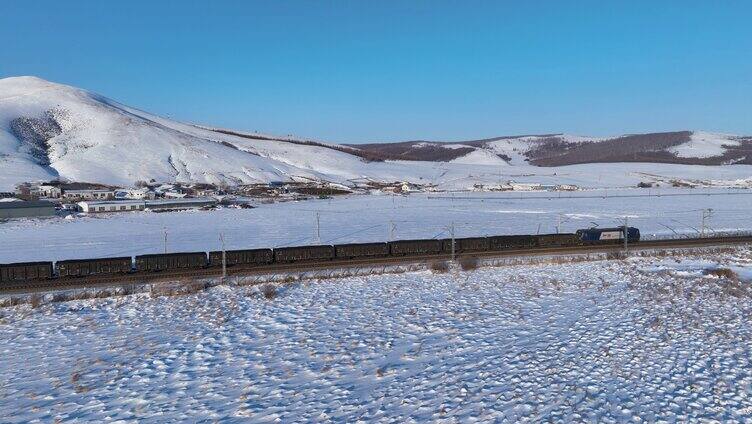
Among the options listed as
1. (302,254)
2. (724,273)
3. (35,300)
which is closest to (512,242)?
(724,273)

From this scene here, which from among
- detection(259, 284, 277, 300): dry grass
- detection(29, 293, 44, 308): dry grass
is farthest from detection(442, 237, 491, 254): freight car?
detection(29, 293, 44, 308): dry grass

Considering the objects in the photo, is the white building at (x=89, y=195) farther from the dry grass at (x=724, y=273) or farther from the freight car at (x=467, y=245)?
the dry grass at (x=724, y=273)

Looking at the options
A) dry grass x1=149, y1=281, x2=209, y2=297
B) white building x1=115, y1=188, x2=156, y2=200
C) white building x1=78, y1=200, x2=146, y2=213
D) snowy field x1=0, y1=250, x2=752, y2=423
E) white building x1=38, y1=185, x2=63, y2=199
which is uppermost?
white building x1=38, y1=185, x2=63, y2=199

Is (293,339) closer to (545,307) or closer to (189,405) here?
(189,405)

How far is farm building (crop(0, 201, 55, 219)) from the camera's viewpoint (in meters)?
65.5

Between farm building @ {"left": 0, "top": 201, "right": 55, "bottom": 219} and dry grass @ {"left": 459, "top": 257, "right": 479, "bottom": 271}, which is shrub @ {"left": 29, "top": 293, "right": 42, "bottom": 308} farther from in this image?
farm building @ {"left": 0, "top": 201, "right": 55, "bottom": 219}

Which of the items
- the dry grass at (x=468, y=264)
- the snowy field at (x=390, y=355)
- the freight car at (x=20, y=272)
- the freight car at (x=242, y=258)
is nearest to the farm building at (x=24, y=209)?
the freight car at (x=20, y=272)

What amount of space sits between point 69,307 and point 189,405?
43.7 feet

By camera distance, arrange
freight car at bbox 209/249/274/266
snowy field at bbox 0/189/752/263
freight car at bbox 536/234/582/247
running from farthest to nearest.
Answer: snowy field at bbox 0/189/752/263, freight car at bbox 536/234/582/247, freight car at bbox 209/249/274/266

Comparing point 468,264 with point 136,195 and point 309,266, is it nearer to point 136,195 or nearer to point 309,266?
point 309,266

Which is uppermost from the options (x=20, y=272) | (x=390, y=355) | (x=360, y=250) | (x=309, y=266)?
(x=20, y=272)

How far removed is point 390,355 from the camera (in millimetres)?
17375

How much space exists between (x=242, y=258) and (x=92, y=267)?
28.0ft

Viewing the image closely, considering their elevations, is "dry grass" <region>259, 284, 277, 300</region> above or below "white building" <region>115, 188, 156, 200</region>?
below
